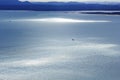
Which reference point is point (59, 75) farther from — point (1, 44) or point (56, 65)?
point (1, 44)

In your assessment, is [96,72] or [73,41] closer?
[96,72]

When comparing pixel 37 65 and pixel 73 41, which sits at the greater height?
pixel 37 65

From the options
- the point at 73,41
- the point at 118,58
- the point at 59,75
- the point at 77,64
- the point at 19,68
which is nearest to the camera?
the point at 59,75

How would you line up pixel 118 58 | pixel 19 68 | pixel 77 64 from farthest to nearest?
pixel 118 58 → pixel 77 64 → pixel 19 68

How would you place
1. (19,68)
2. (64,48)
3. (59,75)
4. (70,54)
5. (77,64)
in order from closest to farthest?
1. (59,75)
2. (19,68)
3. (77,64)
4. (70,54)
5. (64,48)

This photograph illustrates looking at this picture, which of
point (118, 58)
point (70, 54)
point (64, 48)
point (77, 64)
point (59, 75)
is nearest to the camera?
point (59, 75)

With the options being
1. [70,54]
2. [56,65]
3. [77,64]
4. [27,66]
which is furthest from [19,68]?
[70,54]

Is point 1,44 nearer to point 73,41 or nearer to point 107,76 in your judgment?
point 73,41

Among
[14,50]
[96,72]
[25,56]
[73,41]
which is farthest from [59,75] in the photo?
[73,41]

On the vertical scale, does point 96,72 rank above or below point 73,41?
above

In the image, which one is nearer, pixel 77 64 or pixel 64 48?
pixel 77 64
